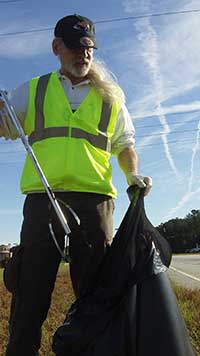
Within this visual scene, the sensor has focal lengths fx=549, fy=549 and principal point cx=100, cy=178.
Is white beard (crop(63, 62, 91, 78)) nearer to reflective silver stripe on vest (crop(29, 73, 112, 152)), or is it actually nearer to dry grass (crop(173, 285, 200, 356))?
reflective silver stripe on vest (crop(29, 73, 112, 152))

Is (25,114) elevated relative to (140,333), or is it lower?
elevated

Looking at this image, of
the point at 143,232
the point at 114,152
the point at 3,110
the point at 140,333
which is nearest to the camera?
the point at 140,333

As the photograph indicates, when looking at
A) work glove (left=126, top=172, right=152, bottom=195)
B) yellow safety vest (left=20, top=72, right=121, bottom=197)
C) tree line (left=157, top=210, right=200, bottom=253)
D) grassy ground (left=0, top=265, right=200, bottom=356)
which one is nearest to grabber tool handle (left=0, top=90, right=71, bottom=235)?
yellow safety vest (left=20, top=72, right=121, bottom=197)

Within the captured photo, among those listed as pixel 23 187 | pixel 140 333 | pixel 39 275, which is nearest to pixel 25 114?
pixel 23 187

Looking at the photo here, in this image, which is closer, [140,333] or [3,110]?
[140,333]

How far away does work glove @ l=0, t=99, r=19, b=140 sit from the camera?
9.45ft

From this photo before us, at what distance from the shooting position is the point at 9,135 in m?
2.95

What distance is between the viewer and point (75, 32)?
293cm

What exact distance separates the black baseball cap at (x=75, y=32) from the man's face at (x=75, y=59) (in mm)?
29

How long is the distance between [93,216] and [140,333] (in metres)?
0.68

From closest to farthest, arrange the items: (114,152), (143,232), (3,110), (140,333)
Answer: (140,333), (143,232), (3,110), (114,152)

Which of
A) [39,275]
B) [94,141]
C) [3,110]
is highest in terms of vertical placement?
[3,110]

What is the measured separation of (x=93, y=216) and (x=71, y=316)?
0.54m

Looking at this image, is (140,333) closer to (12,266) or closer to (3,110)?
(12,266)
